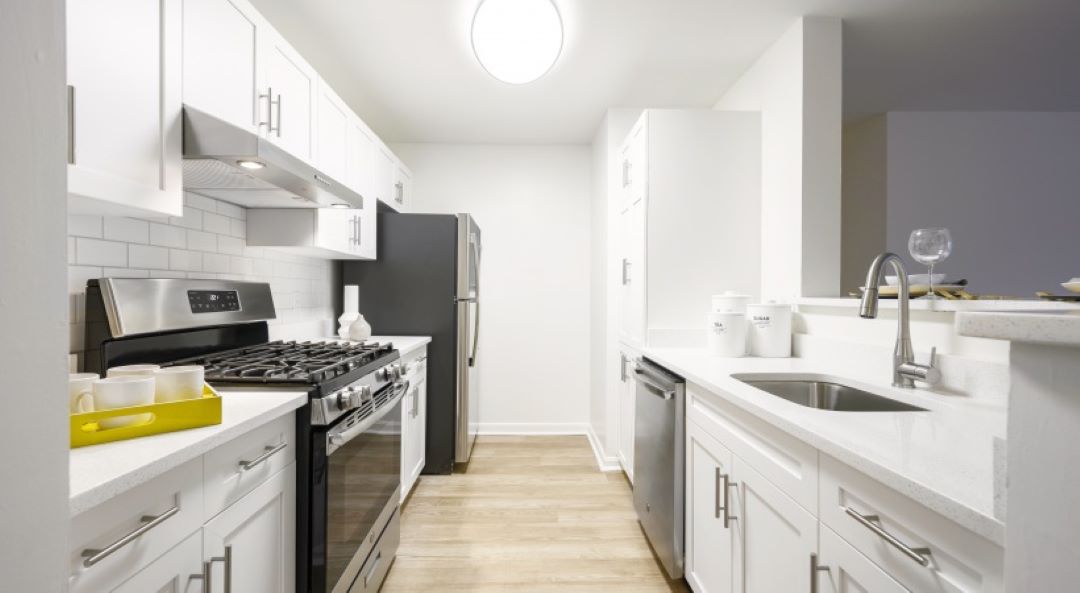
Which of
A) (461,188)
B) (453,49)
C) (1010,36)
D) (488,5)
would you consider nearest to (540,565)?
(488,5)

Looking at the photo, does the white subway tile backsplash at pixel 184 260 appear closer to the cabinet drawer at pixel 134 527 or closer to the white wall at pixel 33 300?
the cabinet drawer at pixel 134 527

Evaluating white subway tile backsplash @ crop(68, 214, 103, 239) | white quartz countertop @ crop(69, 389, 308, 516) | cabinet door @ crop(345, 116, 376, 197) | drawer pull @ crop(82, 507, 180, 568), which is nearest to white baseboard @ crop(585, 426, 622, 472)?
cabinet door @ crop(345, 116, 376, 197)

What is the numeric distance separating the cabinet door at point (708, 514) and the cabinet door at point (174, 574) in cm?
138

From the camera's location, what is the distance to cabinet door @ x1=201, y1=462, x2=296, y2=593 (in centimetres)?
102

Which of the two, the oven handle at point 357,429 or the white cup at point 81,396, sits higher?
the white cup at point 81,396

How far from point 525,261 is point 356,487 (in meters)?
2.80

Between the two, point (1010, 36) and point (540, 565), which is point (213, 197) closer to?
point (540, 565)

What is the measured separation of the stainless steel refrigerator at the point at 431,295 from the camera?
316 cm

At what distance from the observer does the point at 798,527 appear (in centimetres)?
111

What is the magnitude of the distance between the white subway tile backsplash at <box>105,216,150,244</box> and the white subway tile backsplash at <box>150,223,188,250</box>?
30 mm

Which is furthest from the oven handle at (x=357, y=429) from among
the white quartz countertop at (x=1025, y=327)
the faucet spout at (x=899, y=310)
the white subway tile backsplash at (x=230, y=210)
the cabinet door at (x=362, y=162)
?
the faucet spout at (x=899, y=310)

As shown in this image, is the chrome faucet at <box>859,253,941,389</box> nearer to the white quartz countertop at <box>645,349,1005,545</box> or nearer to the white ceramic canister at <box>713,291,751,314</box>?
the white quartz countertop at <box>645,349,1005,545</box>

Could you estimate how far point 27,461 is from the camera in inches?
15.8

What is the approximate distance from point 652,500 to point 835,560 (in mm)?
1262
